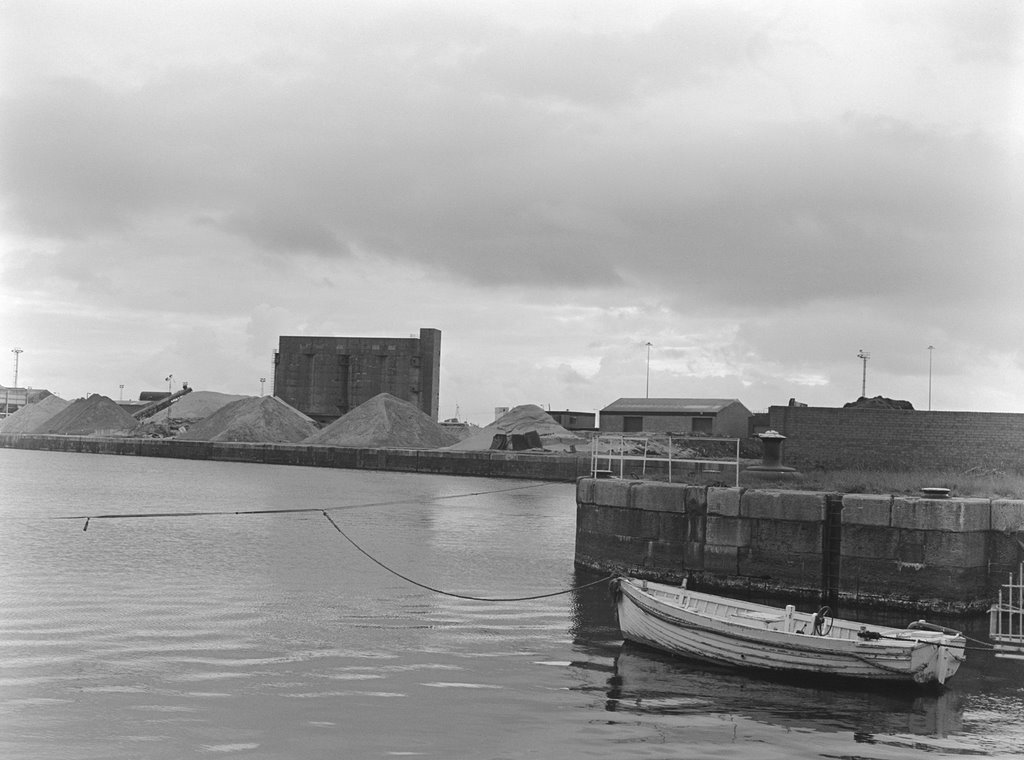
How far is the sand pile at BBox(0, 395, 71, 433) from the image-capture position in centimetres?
13812

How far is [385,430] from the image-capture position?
93688mm

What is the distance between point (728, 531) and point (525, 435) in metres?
59.2

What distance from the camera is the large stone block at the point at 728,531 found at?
73.0 feet

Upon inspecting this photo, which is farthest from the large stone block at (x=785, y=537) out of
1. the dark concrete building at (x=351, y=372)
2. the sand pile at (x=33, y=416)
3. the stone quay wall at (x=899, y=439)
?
the sand pile at (x=33, y=416)

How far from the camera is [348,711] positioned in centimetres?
1369

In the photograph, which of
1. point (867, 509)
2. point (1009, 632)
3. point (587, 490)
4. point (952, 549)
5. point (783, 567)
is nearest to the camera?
point (1009, 632)

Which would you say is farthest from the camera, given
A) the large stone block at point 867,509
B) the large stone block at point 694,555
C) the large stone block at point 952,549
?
the large stone block at point 694,555

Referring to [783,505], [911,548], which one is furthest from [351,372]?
[911,548]

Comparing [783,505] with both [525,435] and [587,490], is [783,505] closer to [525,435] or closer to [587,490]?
[587,490]

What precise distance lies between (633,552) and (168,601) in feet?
32.6

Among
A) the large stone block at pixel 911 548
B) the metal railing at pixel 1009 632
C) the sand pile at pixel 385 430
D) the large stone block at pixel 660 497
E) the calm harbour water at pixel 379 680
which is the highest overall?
the sand pile at pixel 385 430

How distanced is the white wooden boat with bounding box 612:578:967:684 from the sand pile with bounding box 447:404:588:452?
62.7 metres

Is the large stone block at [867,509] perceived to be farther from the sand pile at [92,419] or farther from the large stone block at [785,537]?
the sand pile at [92,419]

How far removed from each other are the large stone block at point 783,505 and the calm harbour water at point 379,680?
3565 mm
